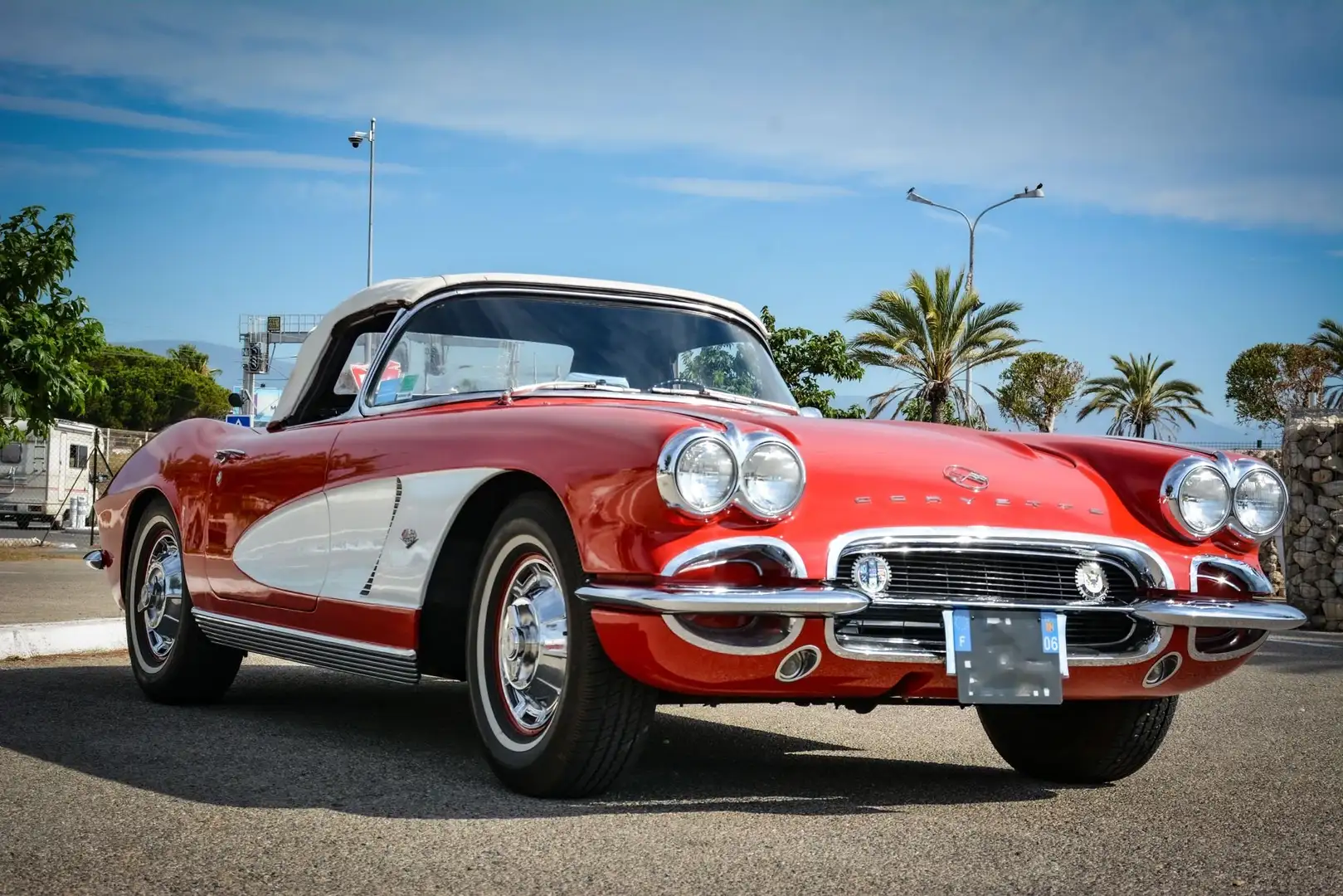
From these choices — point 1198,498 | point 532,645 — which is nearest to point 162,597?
point 532,645

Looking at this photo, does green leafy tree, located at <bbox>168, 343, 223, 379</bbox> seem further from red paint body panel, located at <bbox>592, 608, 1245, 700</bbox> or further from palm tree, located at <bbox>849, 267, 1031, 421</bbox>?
red paint body panel, located at <bbox>592, 608, 1245, 700</bbox>

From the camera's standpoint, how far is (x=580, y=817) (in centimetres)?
370

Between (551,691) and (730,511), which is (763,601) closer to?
(730,511)

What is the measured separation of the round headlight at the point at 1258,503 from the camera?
4.35 m

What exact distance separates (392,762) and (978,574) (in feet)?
6.28

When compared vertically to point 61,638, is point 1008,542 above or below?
above

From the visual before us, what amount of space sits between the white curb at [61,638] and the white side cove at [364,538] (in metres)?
2.67

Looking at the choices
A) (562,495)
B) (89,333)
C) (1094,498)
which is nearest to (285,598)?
(562,495)

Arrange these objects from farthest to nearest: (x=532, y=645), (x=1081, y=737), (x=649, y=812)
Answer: (x=1081, y=737), (x=532, y=645), (x=649, y=812)

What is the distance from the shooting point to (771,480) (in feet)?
12.4

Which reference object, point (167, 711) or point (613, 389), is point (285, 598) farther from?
point (613, 389)

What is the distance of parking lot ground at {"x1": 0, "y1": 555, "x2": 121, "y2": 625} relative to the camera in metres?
9.69

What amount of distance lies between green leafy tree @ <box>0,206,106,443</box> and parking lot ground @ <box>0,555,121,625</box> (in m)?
1.76

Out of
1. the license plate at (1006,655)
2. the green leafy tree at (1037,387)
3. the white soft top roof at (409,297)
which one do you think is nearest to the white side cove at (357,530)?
the white soft top roof at (409,297)
